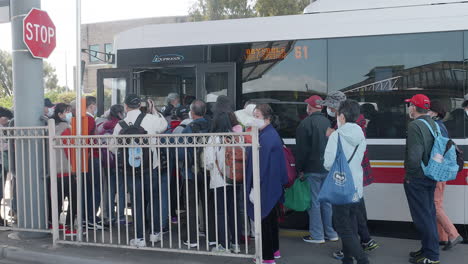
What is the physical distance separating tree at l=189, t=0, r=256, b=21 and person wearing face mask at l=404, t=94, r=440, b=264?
18597 mm

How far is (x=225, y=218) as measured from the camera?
5.24m

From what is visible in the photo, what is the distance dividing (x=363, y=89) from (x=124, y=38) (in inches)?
158

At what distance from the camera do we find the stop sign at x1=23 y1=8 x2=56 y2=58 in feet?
20.0

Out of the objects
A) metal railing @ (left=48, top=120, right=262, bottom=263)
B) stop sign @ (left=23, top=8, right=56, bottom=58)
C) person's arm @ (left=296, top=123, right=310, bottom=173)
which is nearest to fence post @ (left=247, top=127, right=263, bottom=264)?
metal railing @ (left=48, top=120, right=262, bottom=263)

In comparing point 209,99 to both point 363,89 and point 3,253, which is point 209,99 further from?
point 3,253

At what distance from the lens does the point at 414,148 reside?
5.05m

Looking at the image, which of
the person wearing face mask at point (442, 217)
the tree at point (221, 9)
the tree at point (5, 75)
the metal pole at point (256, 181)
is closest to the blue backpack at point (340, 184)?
the metal pole at point (256, 181)

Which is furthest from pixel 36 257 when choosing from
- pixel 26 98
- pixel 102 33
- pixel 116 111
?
pixel 102 33

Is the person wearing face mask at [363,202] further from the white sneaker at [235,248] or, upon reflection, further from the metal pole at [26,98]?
the metal pole at [26,98]

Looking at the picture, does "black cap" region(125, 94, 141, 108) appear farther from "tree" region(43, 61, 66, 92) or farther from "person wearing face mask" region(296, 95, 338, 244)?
"tree" region(43, 61, 66, 92)

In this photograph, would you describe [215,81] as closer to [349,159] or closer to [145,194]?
[145,194]

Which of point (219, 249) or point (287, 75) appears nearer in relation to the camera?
point (219, 249)

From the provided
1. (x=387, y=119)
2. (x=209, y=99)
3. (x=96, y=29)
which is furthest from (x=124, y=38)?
(x=96, y=29)

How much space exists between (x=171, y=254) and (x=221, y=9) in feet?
65.8
